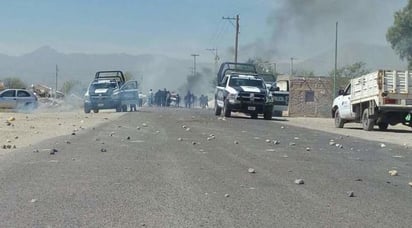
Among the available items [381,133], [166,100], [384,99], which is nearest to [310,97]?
[166,100]

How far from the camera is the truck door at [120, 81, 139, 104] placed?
4553 centimetres

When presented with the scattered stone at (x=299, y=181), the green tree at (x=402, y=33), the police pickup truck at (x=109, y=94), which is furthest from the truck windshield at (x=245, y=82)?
the green tree at (x=402, y=33)

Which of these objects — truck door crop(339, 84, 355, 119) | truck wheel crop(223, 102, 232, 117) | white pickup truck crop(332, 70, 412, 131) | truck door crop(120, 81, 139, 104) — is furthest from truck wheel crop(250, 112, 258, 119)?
truck door crop(120, 81, 139, 104)

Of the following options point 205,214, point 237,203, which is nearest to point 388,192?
point 237,203

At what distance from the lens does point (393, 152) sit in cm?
1731

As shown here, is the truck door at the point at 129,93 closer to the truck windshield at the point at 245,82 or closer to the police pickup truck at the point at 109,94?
the police pickup truck at the point at 109,94

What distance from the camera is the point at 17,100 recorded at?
44000 mm

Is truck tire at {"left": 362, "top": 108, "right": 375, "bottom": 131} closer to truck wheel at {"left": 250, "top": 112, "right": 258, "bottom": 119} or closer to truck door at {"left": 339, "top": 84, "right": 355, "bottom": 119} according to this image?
truck door at {"left": 339, "top": 84, "right": 355, "bottom": 119}

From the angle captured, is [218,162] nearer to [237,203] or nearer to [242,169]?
[242,169]

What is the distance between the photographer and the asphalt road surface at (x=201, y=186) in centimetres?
794

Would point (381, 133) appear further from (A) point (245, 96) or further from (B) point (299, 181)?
(B) point (299, 181)

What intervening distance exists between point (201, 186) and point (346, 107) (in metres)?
21.2

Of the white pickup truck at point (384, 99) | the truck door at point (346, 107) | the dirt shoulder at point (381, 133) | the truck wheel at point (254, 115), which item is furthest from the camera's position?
the truck wheel at point (254, 115)

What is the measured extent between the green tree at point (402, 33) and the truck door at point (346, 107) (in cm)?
4011
